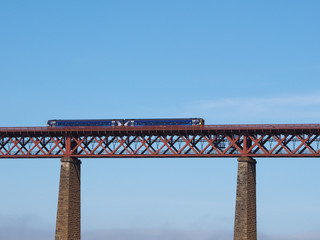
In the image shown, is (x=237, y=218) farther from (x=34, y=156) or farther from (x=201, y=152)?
(x=34, y=156)

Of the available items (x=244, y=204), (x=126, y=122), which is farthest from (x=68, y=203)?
(x=244, y=204)

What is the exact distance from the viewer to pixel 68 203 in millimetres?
107250

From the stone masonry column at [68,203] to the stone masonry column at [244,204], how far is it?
62.4 feet

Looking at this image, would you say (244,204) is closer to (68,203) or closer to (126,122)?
(126,122)

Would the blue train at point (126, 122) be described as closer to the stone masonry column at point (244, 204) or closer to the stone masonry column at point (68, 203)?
the stone masonry column at point (68, 203)

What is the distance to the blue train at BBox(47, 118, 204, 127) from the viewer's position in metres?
107

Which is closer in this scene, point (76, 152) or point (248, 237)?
point (248, 237)

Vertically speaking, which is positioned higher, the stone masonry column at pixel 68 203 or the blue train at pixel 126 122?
the blue train at pixel 126 122

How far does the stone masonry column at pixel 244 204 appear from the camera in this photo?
101812mm

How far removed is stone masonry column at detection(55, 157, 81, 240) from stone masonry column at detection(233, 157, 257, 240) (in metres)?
19.0

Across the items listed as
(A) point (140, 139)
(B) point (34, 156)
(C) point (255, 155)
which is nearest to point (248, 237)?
(C) point (255, 155)

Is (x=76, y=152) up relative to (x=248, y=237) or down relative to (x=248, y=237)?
up

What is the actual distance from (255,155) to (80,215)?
878 inches

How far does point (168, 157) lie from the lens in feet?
349
